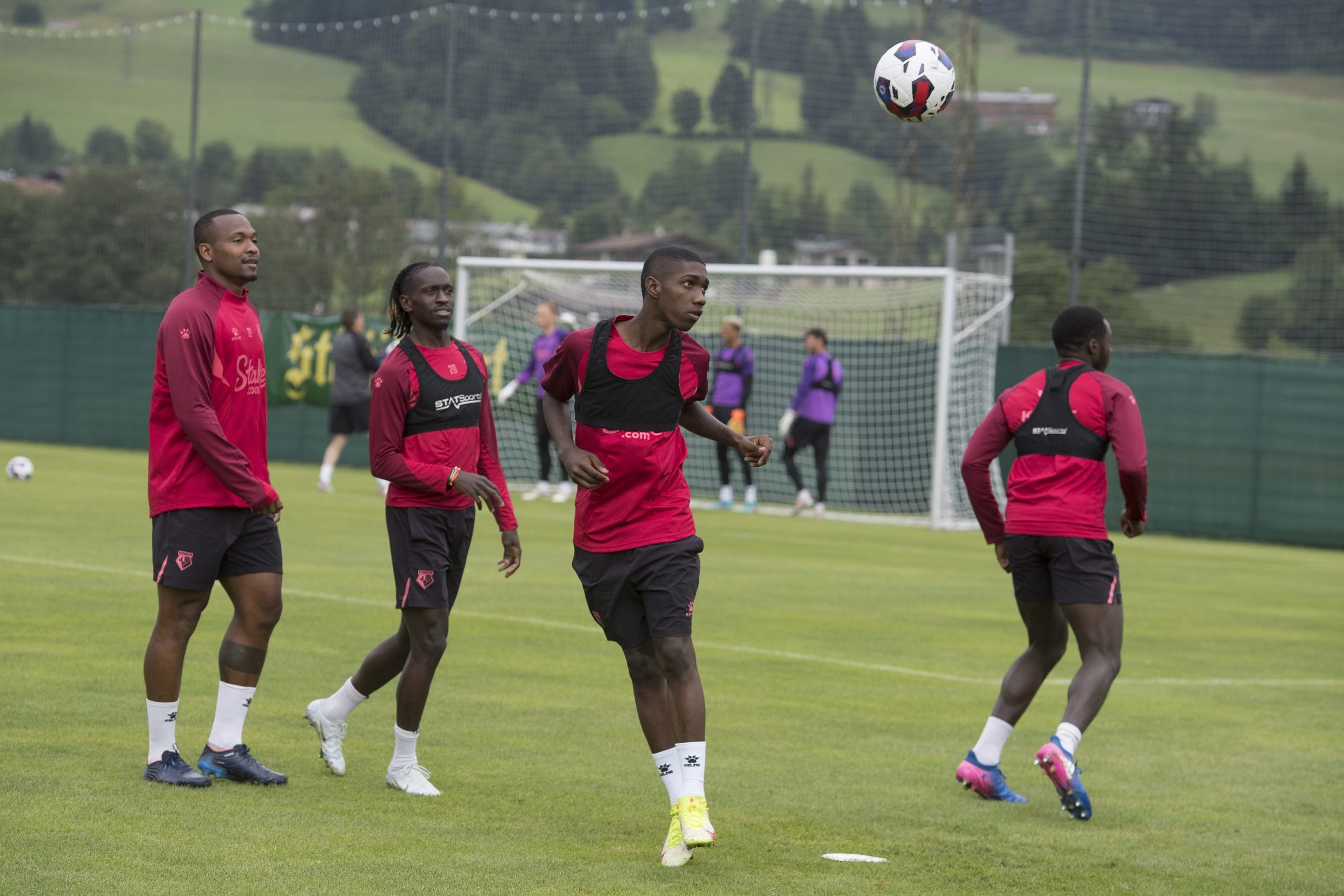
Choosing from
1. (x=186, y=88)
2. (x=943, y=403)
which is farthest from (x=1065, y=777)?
(x=186, y=88)

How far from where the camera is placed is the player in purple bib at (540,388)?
20781 millimetres

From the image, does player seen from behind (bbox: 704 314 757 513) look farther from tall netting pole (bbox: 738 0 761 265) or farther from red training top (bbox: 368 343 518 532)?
red training top (bbox: 368 343 518 532)

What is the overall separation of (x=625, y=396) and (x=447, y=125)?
25.5 meters

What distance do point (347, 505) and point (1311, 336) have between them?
55.7 feet

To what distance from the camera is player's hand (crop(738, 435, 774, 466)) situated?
6.20 metres

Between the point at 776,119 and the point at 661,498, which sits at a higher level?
the point at 776,119

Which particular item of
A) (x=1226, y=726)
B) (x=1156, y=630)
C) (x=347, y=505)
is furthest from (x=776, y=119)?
(x=1226, y=726)

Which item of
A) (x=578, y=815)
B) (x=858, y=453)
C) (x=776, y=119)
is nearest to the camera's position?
(x=578, y=815)

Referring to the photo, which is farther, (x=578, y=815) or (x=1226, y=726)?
(x=1226, y=726)

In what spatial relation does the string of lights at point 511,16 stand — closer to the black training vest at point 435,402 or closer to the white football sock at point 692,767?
the black training vest at point 435,402

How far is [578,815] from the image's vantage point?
6.45 m

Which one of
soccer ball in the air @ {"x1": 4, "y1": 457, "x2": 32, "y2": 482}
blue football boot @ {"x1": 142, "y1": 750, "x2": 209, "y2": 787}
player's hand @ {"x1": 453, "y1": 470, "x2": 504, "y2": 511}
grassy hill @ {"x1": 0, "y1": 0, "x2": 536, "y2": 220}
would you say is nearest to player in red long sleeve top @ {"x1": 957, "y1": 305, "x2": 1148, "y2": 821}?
player's hand @ {"x1": 453, "y1": 470, "x2": 504, "y2": 511}

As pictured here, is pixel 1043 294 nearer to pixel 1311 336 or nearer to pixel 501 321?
pixel 1311 336

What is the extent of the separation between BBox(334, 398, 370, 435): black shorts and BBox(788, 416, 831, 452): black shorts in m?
5.65
